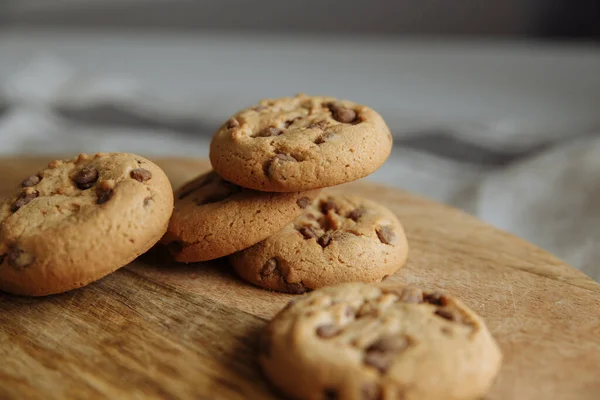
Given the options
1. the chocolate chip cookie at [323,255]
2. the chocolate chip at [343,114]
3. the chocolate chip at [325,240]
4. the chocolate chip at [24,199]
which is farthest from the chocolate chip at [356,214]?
the chocolate chip at [24,199]

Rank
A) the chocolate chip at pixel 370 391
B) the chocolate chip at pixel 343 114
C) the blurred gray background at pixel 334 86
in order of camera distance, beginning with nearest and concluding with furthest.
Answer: the chocolate chip at pixel 370 391, the chocolate chip at pixel 343 114, the blurred gray background at pixel 334 86

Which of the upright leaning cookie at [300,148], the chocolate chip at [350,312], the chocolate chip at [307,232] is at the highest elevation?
the upright leaning cookie at [300,148]

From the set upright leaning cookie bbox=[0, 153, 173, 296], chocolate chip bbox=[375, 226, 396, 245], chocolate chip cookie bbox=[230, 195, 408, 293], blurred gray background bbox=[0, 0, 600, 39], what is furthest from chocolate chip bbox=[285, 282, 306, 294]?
blurred gray background bbox=[0, 0, 600, 39]

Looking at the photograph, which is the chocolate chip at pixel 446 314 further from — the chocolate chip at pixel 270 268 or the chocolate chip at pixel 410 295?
the chocolate chip at pixel 270 268

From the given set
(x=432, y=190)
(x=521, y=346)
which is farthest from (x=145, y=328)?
(x=432, y=190)

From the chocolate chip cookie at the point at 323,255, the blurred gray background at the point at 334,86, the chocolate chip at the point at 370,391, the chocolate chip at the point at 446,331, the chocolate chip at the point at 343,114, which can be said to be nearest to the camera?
the chocolate chip at the point at 370,391

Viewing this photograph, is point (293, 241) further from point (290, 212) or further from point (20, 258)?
point (20, 258)
